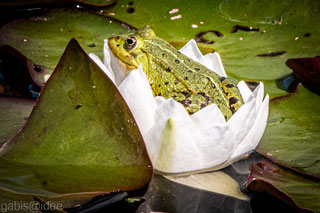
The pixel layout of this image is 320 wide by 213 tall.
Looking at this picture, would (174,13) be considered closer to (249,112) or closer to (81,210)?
(249,112)

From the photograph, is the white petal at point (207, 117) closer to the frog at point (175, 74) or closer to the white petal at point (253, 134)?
the white petal at point (253, 134)

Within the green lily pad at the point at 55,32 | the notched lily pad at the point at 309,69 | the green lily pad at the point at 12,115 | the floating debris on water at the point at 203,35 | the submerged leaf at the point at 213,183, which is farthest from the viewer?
the floating debris on water at the point at 203,35

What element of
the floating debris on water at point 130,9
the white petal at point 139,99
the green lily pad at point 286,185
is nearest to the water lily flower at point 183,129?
the white petal at point 139,99

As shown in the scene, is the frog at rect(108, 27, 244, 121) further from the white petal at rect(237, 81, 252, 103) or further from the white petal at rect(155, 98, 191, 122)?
the white petal at rect(155, 98, 191, 122)

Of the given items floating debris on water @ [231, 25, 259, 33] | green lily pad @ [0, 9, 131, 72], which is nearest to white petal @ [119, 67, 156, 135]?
green lily pad @ [0, 9, 131, 72]

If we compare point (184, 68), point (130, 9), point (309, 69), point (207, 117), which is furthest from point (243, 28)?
point (207, 117)

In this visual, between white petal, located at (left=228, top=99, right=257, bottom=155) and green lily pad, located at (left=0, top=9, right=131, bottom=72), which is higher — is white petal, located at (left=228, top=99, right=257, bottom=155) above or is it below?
below
